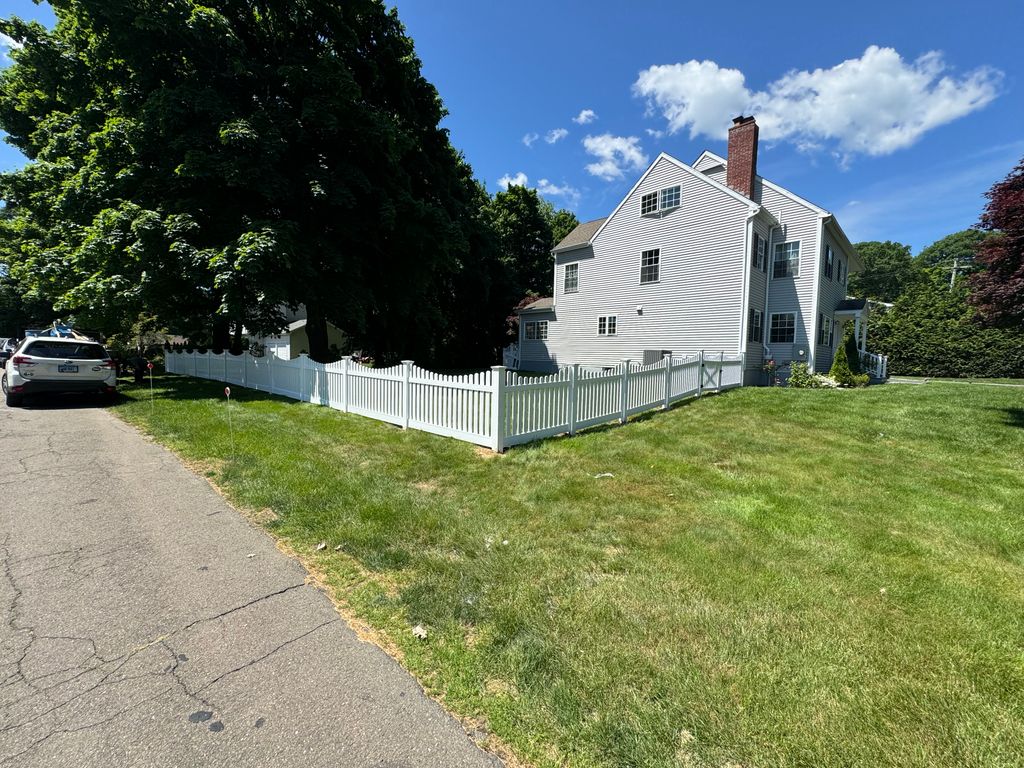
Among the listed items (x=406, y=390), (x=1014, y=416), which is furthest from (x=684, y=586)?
(x=1014, y=416)

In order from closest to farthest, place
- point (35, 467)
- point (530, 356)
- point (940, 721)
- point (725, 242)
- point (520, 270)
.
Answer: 1. point (940, 721)
2. point (35, 467)
3. point (725, 242)
4. point (530, 356)
5. point (520, 270)

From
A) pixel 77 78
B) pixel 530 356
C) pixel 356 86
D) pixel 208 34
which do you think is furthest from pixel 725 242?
pixel 77 78

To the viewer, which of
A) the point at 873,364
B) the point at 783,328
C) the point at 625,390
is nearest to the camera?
the point at 625,390

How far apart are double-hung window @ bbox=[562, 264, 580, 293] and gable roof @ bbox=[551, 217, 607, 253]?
3.05 ft

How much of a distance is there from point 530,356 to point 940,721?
2308 cm

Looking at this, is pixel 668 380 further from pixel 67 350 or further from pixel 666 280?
pixel 67 350

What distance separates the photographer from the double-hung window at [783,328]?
695 inches

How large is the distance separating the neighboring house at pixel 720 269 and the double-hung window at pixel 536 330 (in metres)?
3.46

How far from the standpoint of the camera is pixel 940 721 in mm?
1971

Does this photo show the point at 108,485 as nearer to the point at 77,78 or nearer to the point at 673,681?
the point at 673,681

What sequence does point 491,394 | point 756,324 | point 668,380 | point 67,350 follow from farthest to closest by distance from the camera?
point 756,324, point 668,380, point 67,350, point 491,394

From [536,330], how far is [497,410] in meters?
18.3

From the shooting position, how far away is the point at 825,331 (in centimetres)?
1888

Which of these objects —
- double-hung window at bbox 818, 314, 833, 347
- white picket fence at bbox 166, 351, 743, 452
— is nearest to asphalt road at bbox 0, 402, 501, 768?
white picket fence at bbox 166, 351, 743, 452
